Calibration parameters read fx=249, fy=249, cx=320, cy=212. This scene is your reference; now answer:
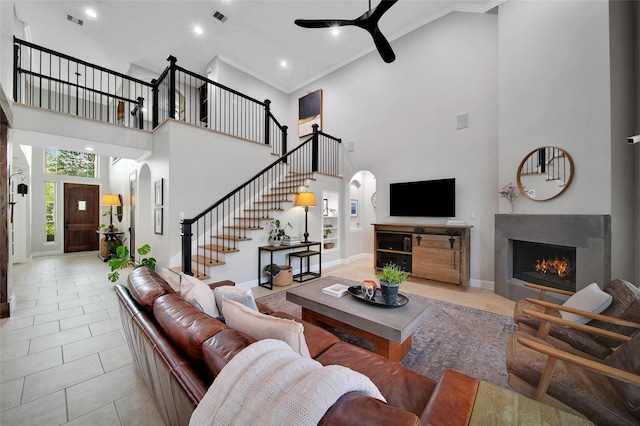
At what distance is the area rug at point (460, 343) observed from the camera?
6.99 ft

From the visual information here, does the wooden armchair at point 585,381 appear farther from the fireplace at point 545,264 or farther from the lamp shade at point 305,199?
the lamp shade at point 305,199

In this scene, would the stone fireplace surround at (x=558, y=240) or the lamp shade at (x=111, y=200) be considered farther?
the lamp shade at (x=111, y=200)

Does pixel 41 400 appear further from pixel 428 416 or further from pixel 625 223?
pixel 625 223

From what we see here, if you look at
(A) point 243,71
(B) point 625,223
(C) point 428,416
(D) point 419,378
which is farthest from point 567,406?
(A) point 243,71

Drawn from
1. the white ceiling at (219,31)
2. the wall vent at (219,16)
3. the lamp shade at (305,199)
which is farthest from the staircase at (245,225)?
the wall vent at (219,16)

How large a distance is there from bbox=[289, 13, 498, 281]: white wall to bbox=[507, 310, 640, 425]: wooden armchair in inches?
127

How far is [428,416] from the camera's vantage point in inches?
36.9

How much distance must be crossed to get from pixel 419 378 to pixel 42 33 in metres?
9.25

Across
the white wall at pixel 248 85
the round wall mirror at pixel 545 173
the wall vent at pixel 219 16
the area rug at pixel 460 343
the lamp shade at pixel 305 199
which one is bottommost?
the area rug at pixel 460 343

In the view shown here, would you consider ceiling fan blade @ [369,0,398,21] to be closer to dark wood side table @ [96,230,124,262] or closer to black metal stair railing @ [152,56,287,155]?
black metal stair railing @ [152,56,287,155]

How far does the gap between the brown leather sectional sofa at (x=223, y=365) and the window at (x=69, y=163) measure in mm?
8936

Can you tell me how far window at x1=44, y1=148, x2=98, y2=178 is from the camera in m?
7.57

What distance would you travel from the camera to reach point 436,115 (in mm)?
5027

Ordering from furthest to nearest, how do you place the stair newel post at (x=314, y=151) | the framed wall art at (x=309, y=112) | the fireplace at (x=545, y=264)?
the framed wall art at (x=309, y=112)
the stair newel post at (x=314, y=151)
the fireplace at (x=545, y=264)
